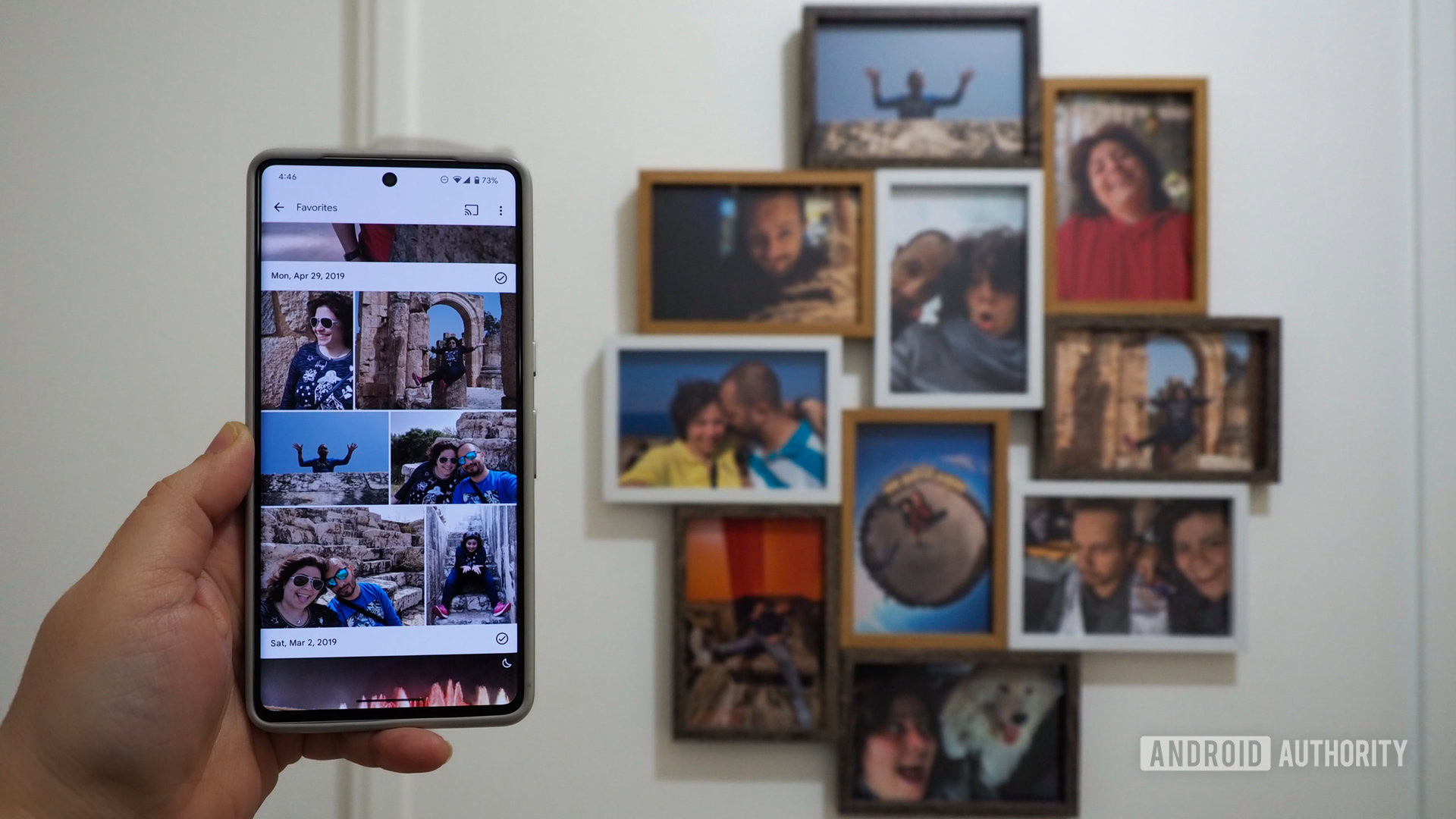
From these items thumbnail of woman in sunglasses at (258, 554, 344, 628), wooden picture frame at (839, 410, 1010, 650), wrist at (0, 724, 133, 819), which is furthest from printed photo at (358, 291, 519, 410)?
wooden picture frame at (839, 410, 1010, 650)

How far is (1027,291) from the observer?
2.91ft

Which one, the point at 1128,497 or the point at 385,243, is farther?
the point at 1128,497

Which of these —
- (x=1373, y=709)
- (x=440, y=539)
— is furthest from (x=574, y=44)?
(x=1373, y=709)

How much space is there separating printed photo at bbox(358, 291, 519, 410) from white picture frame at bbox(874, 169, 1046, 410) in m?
0.43

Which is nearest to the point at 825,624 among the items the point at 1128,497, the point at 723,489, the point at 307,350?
the point at 723,489

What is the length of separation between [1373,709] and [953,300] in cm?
61

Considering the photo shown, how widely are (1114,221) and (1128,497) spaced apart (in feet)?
0.92

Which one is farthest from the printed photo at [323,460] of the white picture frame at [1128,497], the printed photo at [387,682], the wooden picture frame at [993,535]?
the white picture frame at [1128,497]

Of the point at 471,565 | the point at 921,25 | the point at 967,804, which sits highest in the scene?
the point at 921,25

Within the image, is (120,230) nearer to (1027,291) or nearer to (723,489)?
(723,489)

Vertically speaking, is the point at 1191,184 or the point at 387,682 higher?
the point at 1191,184

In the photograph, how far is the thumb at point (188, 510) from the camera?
19.9 inches

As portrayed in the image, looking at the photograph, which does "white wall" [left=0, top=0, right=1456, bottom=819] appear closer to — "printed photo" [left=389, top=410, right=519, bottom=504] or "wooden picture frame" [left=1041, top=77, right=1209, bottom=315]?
"wooden picture frame" [left=1041, top=77, right=1209, bottom=315]

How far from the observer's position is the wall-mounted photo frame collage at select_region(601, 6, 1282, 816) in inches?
34.7
